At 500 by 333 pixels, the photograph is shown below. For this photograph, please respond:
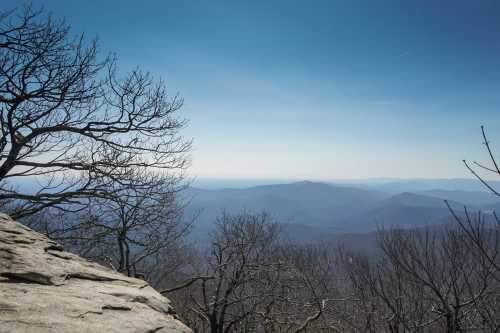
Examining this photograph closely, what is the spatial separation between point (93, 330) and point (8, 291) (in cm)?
108

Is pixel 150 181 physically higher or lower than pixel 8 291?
higher

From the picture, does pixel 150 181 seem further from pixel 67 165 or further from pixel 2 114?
pixel 2 114

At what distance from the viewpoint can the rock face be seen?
111 inches

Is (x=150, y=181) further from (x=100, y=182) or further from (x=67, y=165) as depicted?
(x=67, y=165)

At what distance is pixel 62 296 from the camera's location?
338 cm

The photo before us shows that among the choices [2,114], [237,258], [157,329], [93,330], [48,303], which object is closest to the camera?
[93,330]

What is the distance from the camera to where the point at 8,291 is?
3104 millimetres

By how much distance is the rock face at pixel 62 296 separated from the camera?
9.23 feet

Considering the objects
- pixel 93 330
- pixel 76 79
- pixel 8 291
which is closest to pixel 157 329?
pixel 93 330

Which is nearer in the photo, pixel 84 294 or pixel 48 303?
pixel 48 303

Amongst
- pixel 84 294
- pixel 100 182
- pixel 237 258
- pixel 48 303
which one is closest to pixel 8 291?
pixel 48 303

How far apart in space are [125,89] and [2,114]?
322cm

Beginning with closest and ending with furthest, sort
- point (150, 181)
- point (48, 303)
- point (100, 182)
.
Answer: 1. point (48, 303)
2. point (100, 182)
3. point (150, 181)

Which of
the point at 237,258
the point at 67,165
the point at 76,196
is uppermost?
the point at 67,165
